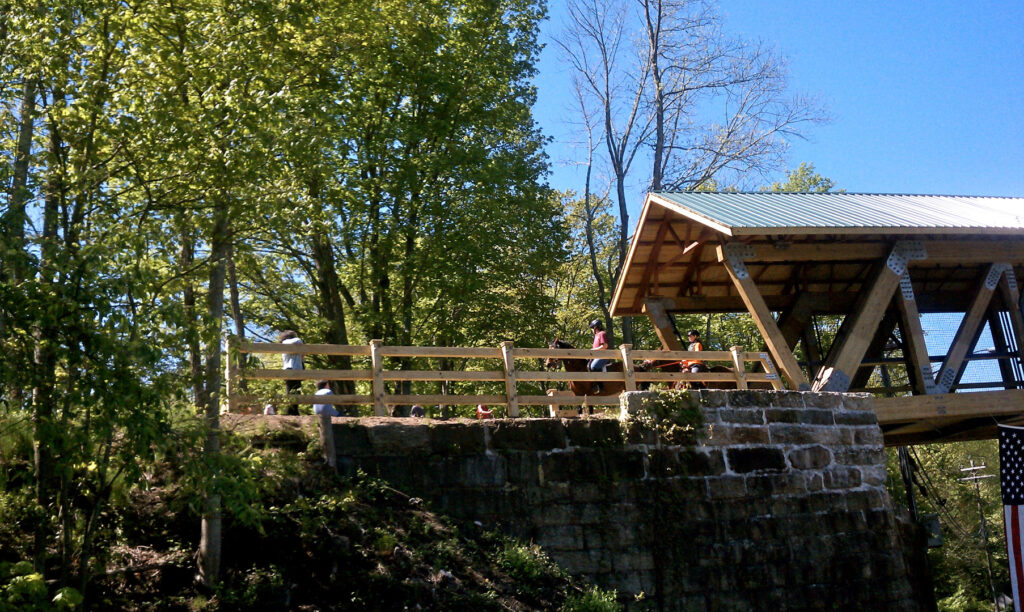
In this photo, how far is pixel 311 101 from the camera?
1029 centimetres

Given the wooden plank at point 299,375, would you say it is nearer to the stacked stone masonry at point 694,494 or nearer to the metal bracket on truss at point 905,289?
the stacked stone masonry at point 694,494

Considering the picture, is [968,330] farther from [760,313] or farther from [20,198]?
[20,198]

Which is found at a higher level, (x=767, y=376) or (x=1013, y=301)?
(x=1013, y=301)

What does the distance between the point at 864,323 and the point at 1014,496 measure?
3.07 metres

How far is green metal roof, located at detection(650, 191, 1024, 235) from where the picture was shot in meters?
13.4

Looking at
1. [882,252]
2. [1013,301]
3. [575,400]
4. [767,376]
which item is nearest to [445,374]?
[575,400]

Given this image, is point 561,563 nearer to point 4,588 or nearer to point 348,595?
point 348,595

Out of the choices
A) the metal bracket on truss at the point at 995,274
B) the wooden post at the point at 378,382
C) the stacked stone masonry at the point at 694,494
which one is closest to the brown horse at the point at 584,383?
the stacked stone masonry at the point at 694,494

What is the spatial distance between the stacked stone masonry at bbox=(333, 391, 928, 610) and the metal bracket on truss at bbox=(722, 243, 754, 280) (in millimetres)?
2077

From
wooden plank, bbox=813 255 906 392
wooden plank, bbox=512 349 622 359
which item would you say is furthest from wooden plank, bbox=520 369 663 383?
wooden plank, bbox=813 255 906 392

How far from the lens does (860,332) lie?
14.1 m

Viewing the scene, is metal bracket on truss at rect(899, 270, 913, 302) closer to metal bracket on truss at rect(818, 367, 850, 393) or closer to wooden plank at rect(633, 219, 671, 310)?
metal bracket on truss at rect(818, 367, 850, 393)

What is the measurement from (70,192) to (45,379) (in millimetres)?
1943

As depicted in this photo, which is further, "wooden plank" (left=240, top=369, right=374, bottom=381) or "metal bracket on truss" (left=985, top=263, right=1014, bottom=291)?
"metal bracket on truss" (left=985, top=263, right=1014, bottom=291)
